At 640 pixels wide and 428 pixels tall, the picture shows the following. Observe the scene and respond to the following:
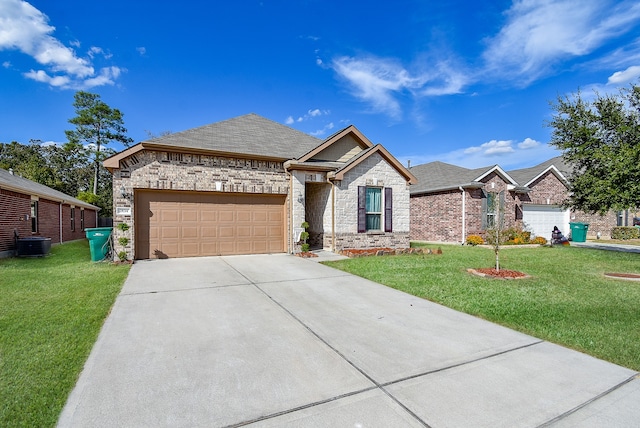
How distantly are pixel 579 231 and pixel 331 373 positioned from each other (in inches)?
843

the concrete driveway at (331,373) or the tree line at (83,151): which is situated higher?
the tree line at (83,151)

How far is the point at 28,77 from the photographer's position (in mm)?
17969

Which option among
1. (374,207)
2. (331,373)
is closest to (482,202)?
(374,207)

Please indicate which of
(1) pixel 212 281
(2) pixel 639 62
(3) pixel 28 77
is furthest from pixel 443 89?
(3) pixel 28 77

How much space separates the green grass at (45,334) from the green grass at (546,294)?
540 centimetres

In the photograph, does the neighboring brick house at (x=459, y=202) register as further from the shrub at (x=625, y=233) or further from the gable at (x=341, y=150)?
the shrub at (x=625, y=233)

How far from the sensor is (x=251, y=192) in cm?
1172

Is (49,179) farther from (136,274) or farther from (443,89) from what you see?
(443,89)

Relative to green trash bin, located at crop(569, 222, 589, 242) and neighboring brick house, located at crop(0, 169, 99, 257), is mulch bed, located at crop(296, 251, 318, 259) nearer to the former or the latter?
neighboring brick house, located at crop(0, 169, 99, 257)

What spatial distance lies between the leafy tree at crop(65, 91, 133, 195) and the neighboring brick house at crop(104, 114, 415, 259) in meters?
29.6

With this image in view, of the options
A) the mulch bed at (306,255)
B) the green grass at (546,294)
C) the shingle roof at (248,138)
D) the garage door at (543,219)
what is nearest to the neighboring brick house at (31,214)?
the shingle roof at (248,138)

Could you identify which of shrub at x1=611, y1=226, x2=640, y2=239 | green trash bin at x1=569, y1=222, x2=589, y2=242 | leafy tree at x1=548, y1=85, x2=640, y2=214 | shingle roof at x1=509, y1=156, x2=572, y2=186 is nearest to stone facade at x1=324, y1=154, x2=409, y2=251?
leafy tree at x1=548, y1=85, x2=640, y2=214

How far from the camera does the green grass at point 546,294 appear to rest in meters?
3.98

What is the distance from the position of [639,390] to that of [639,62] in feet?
40.7
